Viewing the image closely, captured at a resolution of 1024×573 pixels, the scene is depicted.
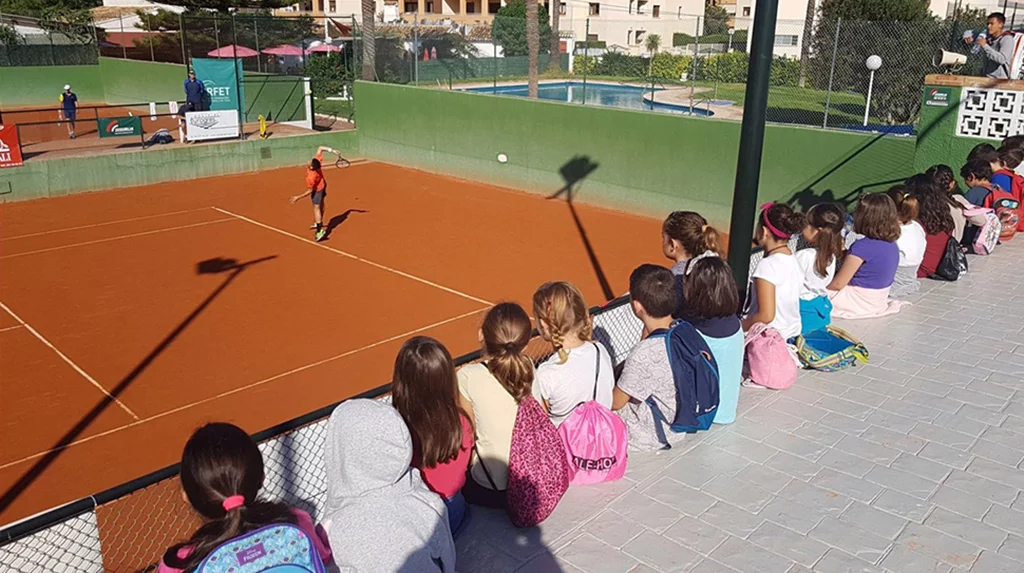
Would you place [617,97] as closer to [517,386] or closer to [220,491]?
[517,386]

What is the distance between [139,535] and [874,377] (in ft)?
18.2

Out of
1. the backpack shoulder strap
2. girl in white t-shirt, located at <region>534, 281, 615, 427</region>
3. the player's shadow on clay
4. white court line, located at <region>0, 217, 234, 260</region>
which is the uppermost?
girl in white t-shirt, located at <region>534, 281, 615, 427</region>

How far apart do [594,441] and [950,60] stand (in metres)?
10.9

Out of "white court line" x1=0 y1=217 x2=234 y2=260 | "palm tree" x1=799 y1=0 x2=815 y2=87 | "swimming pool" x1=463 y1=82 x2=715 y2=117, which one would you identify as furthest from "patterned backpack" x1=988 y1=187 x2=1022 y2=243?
"white court line" x1=0 y1=217 x2=234 y2=260

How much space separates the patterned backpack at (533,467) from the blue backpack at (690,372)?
37.5 inches

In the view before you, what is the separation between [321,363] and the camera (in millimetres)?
9852

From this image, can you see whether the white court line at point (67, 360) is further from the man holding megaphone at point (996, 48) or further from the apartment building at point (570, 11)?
the apartment building at point (570, 11)

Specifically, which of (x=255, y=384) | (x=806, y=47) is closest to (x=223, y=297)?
(x=255, y=384)

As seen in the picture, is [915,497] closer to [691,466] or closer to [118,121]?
[691,466]

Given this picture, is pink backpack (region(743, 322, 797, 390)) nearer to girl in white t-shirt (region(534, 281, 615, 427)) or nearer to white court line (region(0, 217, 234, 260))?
girl in white t-shirt (region(534, 281, 615, 427))

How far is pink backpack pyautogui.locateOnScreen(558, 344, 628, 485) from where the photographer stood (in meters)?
4.84

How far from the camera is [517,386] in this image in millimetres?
4379

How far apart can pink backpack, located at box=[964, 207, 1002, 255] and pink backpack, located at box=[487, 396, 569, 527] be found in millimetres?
7256

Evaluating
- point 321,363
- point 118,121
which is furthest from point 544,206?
point 118,121
